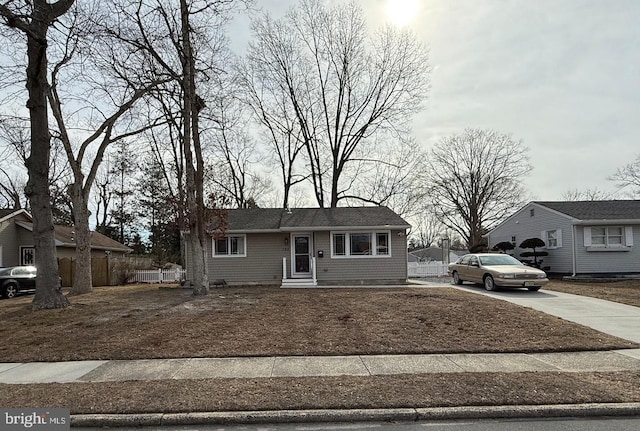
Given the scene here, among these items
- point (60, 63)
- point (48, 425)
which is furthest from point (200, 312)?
point (60, 63)

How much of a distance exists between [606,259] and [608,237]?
1214 mm

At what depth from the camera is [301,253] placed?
65.2 ft

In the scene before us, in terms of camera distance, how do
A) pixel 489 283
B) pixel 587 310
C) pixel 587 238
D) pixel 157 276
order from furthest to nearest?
pixel 157 276 → pixel 587 238 → pixel 489 283 → pixel 587 310

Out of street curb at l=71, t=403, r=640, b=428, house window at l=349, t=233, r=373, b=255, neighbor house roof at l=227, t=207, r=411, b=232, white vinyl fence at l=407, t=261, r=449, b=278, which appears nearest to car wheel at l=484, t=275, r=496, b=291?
neighbor house roof at l=227, t=207, r=411, b=232

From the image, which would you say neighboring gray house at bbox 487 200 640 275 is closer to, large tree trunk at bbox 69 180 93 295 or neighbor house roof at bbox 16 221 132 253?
large tree trunk at bbox 69 180 93 295

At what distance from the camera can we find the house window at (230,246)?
19.8m

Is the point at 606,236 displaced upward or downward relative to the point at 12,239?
downward

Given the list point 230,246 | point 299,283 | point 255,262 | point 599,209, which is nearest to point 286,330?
point 299,283

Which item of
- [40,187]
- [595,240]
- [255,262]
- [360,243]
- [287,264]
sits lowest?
[287,264]

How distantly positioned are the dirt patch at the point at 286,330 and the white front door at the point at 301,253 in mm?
6883

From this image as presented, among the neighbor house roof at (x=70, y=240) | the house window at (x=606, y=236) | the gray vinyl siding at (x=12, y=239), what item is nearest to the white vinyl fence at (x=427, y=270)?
the house window at (x=606, y=236)

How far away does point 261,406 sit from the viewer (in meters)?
4.69

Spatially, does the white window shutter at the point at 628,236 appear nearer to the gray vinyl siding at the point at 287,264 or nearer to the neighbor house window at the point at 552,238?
the neighbor house window at the point at 552,238

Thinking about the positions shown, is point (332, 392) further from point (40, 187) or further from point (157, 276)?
point (157, 276)
